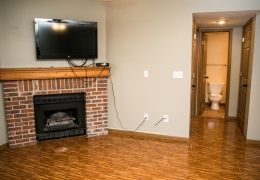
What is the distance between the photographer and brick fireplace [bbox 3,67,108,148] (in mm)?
3426

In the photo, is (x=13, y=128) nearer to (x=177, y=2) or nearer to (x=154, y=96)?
(x=154, y=96)

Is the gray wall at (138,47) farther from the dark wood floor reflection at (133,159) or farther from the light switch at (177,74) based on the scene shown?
the dark wood floor reflection at (133,159)

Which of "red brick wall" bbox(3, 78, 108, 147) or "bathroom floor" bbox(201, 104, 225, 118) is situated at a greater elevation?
"red brick wall" bbox(3, 78, 108, 147)

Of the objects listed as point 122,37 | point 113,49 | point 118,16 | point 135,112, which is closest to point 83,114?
point 135,112

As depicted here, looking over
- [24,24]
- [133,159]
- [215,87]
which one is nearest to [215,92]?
[215,87]

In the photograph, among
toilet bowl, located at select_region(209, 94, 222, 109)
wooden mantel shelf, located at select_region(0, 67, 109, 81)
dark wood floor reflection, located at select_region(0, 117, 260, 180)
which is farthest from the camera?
toilet bowl, located at select_region(209, 94, 222, 109)

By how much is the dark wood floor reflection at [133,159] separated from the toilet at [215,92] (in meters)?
2.19

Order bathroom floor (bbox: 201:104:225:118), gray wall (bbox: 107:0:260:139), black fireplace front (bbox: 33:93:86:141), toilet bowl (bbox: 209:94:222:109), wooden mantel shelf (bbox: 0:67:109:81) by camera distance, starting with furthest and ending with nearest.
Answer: toilet bowl (bbox: 209:94:222:109)
bathroom floor (bbox: 201:104:225:118)
black fireplace front (bbox: 33:93:86:141)
gray wall (bbox: 107:0:260:139)
wooden mantel shelf (bbox: 0:67:109:81)

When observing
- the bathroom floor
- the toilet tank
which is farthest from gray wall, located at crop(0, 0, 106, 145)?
the toilet tank

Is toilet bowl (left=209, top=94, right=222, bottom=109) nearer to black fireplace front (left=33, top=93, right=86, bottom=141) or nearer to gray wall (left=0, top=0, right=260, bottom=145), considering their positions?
gray wall (left=0, top=0, right=260, bottom=145)

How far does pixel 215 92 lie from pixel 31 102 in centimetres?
477

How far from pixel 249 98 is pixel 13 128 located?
3.76 meters

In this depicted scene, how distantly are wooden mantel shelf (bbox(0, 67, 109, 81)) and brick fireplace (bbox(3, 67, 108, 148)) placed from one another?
9 cm

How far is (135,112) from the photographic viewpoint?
13.2 ft
